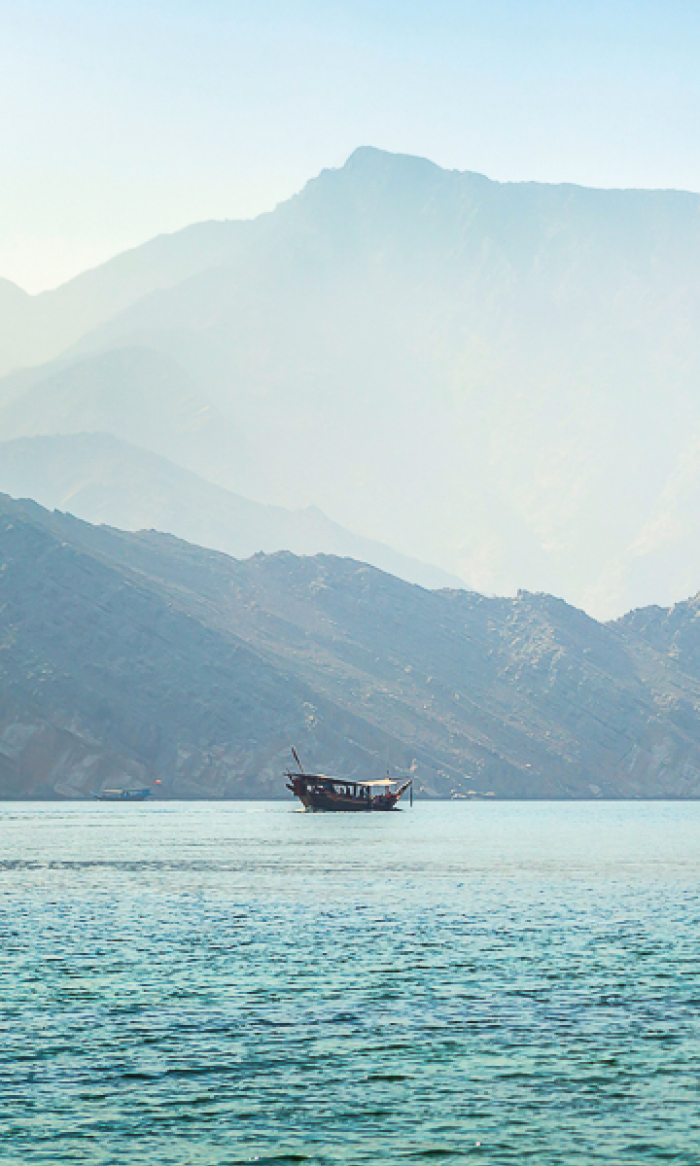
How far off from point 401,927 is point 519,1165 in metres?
43.9

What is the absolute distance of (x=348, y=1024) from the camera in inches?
1879

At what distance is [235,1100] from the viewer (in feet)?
123

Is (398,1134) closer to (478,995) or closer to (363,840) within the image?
(478,995)

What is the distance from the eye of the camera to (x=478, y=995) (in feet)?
175

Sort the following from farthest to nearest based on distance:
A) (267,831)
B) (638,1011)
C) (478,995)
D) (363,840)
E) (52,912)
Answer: (267,831), (363,840), (52,912), (478,995), (638,1011)

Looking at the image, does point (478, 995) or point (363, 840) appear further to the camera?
point (363, 840)

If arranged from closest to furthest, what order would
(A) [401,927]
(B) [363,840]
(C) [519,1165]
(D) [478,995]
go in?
(C) [519,1165] → (D) [478,995] → (A) [401,927] → (B) [363,840]

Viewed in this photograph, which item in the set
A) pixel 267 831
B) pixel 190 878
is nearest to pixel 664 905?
pixel 190 878

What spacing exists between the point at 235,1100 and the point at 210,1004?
14.5 metres

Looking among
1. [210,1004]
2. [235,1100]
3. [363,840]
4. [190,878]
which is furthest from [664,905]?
Answer: [363,840]

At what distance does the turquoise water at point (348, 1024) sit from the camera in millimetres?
34094

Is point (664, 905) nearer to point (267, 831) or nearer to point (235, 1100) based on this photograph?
point (235, 1100)

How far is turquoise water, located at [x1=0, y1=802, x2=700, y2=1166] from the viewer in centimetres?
3409

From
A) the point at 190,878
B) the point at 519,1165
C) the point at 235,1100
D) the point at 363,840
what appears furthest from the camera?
the point at 363,840
